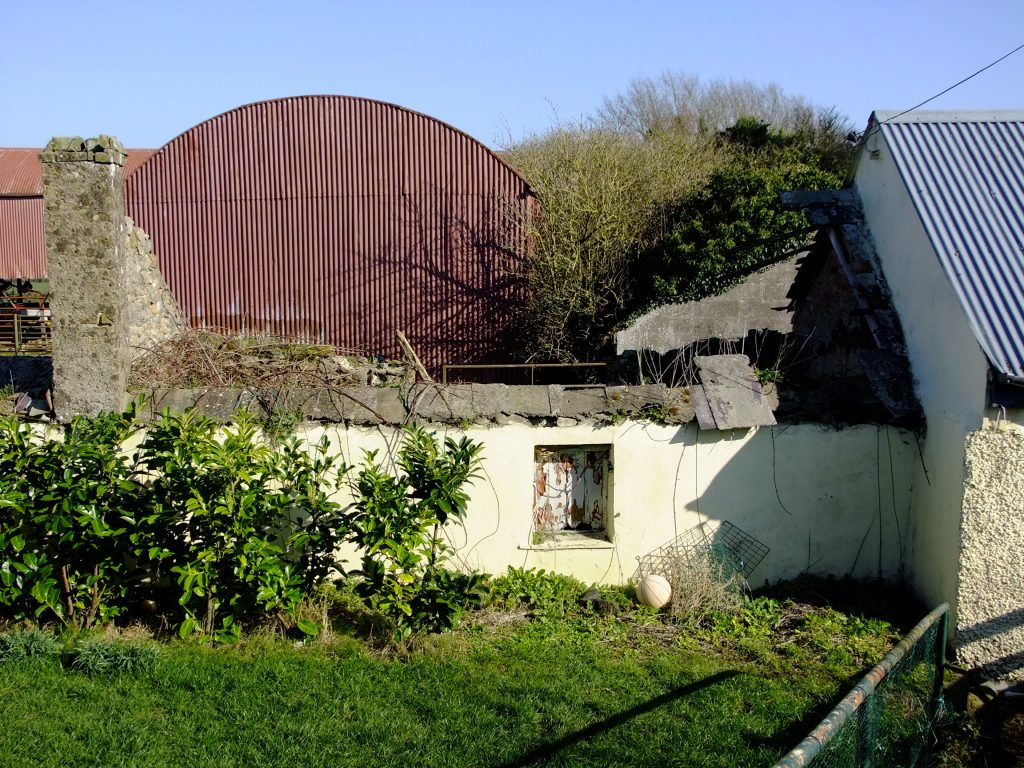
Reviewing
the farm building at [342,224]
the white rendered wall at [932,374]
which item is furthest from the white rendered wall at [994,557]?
the farm building at [342,224]

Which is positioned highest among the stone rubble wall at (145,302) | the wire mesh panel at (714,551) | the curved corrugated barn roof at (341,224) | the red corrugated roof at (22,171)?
the red corrugated roof at (22,171)

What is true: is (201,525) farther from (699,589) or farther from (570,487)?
(699,589)

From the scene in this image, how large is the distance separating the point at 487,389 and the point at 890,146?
4847 mm

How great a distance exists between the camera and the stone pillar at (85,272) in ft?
23.8

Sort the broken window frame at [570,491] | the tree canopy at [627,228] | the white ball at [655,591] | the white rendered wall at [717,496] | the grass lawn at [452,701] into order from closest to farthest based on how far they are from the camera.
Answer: the grass lawn at [452,701] → the white ball at [655,591] → the white rendered wall at [717,496] → the broken window frame at [570,491] → the tree canopy at [627,228]

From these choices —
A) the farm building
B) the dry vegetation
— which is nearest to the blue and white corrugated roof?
the dry vegetation

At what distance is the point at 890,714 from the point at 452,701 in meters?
2.78

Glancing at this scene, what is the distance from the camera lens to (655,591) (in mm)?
7375

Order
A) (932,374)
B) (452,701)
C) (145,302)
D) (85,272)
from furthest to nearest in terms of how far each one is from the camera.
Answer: (145,302) → (932,374) → (85,272) → (452,701)

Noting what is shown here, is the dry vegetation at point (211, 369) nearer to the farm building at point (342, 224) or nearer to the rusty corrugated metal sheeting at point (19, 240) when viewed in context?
the farm building at point (342, 224)

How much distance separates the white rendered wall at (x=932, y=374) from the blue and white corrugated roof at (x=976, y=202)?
0.42 ft

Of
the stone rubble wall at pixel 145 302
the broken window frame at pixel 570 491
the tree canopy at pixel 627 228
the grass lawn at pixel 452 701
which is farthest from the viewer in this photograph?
the tree canopy at pixel 627 228

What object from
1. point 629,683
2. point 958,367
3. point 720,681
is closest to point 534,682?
point 629,683

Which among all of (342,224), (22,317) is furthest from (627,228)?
(22,317)
